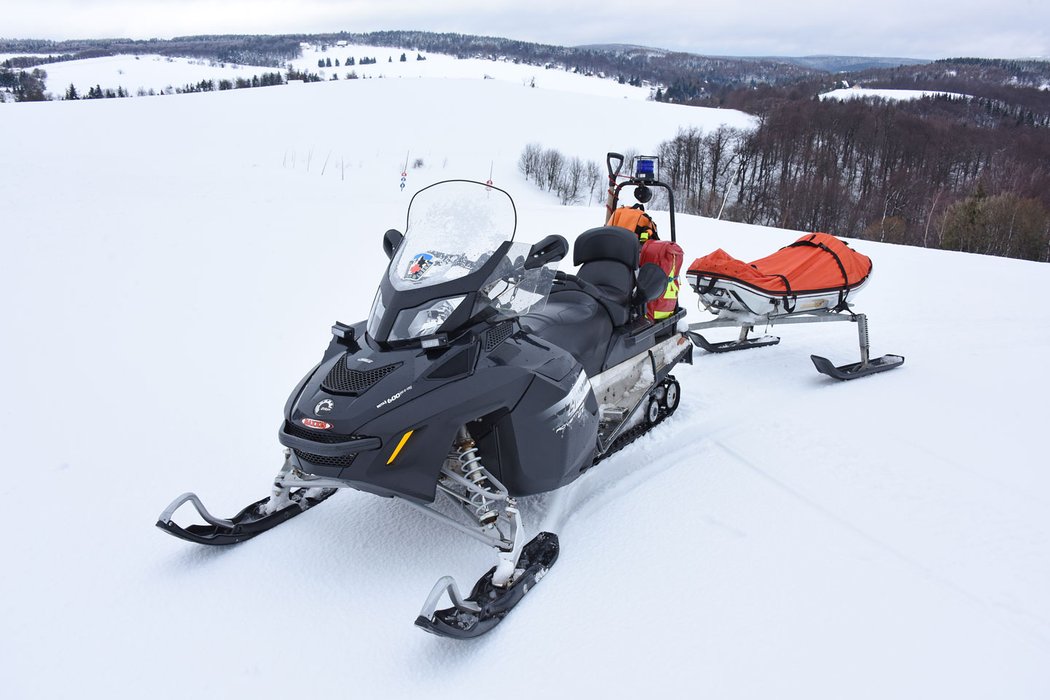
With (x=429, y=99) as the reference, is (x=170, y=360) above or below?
below

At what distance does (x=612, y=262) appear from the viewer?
3.84 meters

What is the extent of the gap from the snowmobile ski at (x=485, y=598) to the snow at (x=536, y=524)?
8 centimetres

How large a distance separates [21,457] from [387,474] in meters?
2.24

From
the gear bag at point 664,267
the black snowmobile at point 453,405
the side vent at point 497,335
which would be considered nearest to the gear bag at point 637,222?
the gear bag at point 664,267

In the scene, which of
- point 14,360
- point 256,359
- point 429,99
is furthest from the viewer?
point 429,99

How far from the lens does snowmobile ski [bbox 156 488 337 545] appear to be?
2523mm

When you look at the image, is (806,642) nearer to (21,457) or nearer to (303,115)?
(21,457)

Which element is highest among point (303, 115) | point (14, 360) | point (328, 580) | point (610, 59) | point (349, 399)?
point (610, 59)

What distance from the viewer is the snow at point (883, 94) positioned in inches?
2889

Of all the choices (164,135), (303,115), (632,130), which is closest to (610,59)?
(632,130)

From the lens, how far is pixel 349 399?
2258 mm

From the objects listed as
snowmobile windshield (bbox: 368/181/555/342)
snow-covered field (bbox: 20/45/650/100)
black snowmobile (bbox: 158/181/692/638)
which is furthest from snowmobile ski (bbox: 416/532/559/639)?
snow-covered field (bbox: 20/45/650/100)

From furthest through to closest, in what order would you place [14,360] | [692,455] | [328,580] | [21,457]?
[14,360]
[692,455]
[21,457]
[328,580]

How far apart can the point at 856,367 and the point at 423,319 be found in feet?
12.1
